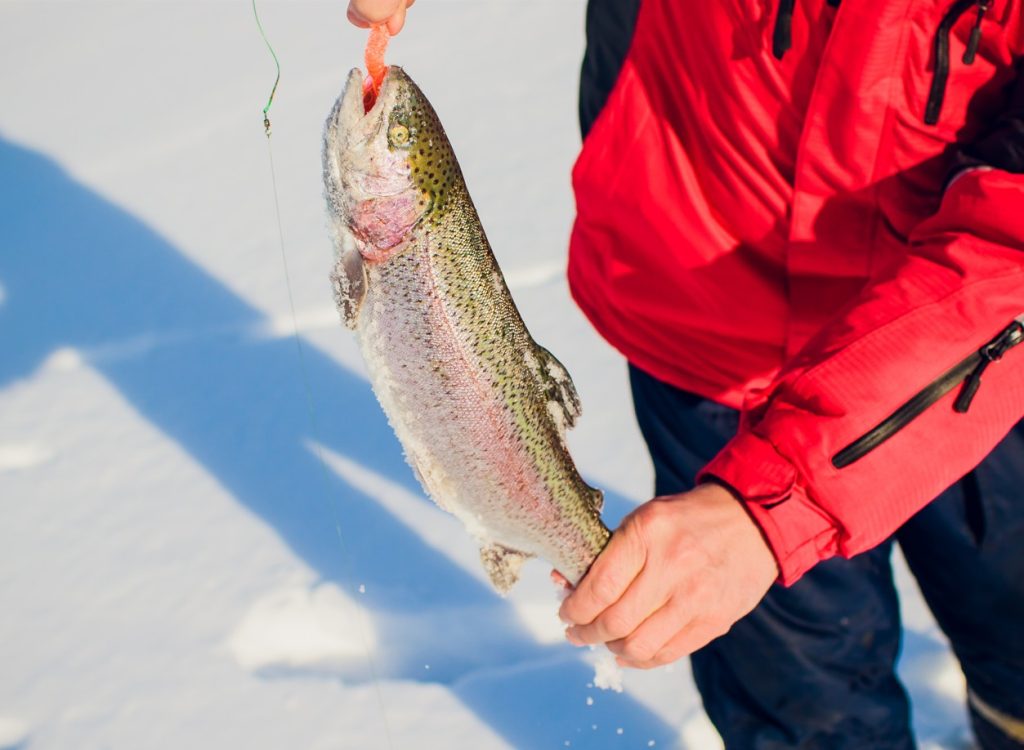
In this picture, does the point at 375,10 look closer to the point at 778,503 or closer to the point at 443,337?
the point at 443,337

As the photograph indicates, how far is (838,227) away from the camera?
1.53m

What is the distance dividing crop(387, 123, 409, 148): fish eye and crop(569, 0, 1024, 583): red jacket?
0.55 metres

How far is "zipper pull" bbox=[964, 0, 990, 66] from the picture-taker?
1.21 m

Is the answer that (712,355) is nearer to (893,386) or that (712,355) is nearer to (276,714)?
(893,386)

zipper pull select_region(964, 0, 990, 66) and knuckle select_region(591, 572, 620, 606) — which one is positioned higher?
zipper pull select_region(964, 0, 990, 66)

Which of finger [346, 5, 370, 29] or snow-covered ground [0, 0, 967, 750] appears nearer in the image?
finger [346, 5, 370, 29]

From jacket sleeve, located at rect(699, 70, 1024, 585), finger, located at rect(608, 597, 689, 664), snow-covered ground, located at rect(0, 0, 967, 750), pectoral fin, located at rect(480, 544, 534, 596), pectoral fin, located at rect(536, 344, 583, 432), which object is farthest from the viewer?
snow-covered ground, located at rect(0, 0, 967, 750)

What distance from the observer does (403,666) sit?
8.09ft

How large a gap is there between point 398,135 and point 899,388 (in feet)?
2.58

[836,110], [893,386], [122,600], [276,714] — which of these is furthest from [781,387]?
[122,600]

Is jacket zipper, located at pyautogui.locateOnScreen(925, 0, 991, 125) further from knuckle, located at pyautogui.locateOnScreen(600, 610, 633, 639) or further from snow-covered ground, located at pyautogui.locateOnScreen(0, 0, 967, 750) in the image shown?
snow-covered ground, located at pyautogui.locateOnScreen(0, 0, 967, 750)

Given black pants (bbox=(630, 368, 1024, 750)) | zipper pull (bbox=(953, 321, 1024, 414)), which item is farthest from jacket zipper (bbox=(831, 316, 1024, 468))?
black pants (bbox=(630, 368, 1024, 750))

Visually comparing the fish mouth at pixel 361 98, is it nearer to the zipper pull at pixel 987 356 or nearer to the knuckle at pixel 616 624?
the knuckle at pixel 616 624

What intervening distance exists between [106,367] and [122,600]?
3.66 ft
